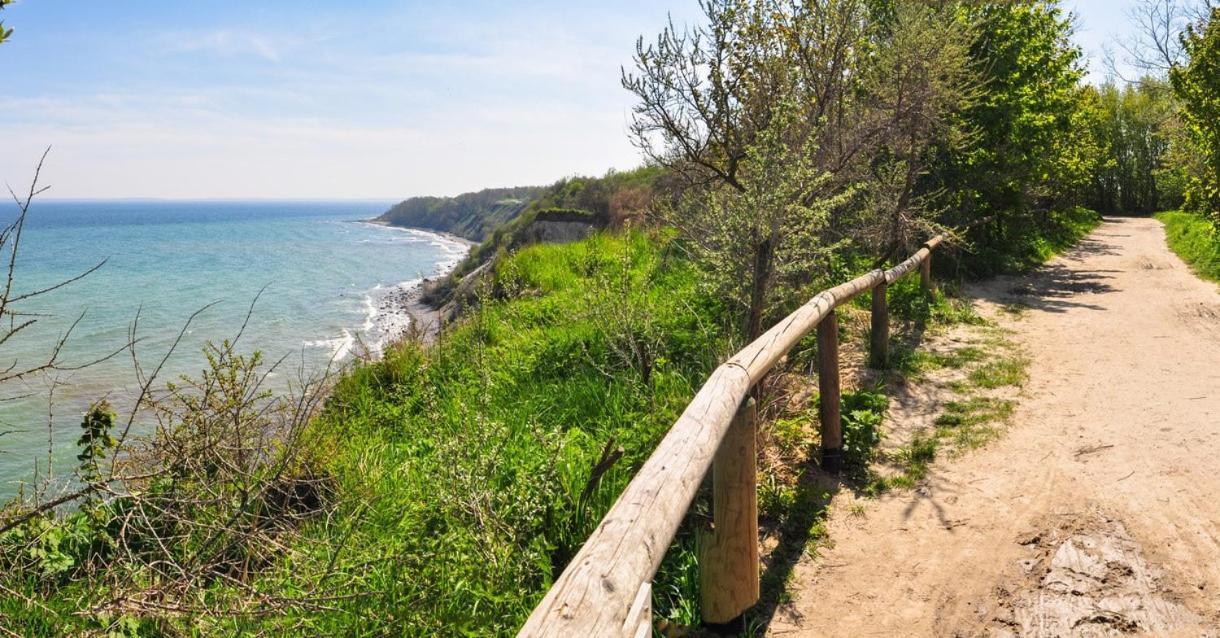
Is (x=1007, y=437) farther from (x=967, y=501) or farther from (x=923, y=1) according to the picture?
(x=923, y=1)

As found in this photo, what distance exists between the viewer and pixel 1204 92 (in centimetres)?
1277

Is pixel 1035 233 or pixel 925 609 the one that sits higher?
pixel 1035 233

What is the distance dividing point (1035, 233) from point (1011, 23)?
22.4 feet

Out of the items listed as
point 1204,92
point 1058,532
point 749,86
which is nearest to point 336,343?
point 749,86

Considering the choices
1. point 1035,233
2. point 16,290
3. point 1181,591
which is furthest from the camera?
point 16,290

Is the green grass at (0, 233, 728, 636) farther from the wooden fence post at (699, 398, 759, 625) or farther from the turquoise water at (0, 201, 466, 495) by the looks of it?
the turquoise water at (0, 201, 466, 495)

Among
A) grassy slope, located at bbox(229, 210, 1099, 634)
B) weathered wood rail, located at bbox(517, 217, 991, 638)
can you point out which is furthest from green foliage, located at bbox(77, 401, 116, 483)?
weathered wood rail, located at bbox(517, 217, 991, 638)

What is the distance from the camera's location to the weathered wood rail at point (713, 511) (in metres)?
1.56

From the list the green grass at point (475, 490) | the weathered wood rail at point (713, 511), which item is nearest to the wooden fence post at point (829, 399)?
the weathered wood rail at point (713, 511)

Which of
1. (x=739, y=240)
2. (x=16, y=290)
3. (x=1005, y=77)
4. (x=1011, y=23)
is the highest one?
(x=1011, y=23)

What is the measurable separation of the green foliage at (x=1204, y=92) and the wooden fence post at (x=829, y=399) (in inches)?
501

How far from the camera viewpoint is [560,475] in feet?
12.4

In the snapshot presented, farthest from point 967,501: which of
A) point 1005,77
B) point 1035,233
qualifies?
point 1035,233

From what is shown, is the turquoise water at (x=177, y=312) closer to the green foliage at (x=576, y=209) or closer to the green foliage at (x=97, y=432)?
the green foliage at (x=97, y=432)
